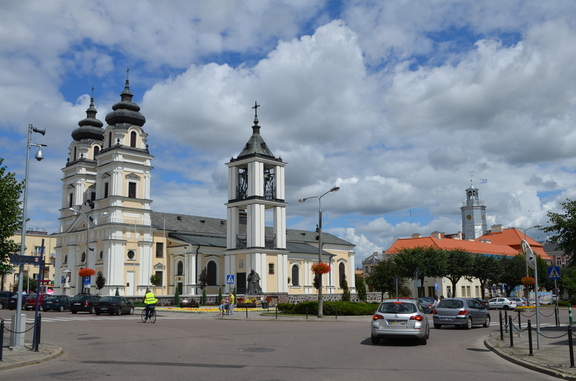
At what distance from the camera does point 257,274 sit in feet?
201

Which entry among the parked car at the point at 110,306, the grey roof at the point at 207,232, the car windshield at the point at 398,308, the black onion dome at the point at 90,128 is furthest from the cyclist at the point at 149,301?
the black onion dome at the point at 90,128

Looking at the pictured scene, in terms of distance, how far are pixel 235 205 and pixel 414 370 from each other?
54113mm

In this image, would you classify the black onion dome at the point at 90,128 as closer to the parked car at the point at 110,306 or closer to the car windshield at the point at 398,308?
the parked car at the point at 110,306

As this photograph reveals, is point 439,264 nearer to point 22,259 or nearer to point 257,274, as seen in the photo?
point 257,274

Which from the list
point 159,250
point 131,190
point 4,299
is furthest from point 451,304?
point 131,190

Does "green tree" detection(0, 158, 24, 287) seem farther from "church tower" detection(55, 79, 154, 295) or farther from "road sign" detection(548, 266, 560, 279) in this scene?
"church tower" detection(55, 79, 154, 295)

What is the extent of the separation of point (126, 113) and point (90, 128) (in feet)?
40.9

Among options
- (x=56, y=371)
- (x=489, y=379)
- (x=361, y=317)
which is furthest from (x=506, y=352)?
(x=361, y=317)

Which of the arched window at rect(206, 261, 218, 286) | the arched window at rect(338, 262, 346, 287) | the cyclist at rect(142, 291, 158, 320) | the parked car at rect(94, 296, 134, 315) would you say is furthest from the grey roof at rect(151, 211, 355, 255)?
the cyclist at rect(142, 291, 158, 320)

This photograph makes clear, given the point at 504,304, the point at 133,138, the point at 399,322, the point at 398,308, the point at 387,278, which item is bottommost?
the point at 504,304

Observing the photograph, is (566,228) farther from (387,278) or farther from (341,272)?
(341,272)

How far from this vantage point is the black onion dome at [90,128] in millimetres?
77938

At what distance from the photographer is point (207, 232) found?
3086 inches

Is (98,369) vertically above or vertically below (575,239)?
below
